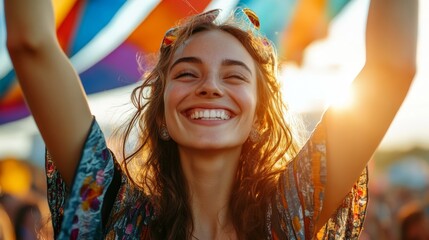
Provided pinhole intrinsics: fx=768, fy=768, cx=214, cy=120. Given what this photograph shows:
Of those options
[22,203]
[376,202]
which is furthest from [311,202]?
[376,202]

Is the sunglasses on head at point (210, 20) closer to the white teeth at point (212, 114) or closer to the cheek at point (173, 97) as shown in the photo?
the cheek at point (173, 97)

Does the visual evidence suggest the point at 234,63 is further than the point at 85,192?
Yes

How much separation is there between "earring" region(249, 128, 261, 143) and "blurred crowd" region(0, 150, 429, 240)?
2.00 ft

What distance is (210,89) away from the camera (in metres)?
1.99

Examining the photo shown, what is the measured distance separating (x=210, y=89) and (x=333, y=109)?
12.9 inches

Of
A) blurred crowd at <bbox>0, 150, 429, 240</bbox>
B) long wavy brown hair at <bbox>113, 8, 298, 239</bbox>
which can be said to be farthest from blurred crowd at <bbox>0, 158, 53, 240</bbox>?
long wavy brown hair at <bbox>113, 8, 298, 239</bbox>

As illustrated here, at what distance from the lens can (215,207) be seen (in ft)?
6.73

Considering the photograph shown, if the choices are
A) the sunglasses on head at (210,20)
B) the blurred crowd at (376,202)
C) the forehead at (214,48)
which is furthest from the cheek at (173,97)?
the blurred crowd at (376,202)

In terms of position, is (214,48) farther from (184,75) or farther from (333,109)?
(333,109)

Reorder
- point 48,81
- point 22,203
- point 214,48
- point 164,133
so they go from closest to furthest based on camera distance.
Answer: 1. point 48,81
2. point 214,48
3. point 164,133
4. point 22,203

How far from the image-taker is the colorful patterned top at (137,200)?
1.82m

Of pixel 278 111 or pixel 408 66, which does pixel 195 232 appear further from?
pixel 408 66

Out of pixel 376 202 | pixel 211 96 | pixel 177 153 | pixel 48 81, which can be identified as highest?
pixel 376 202

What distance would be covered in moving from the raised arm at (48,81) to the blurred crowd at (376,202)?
391 mm
